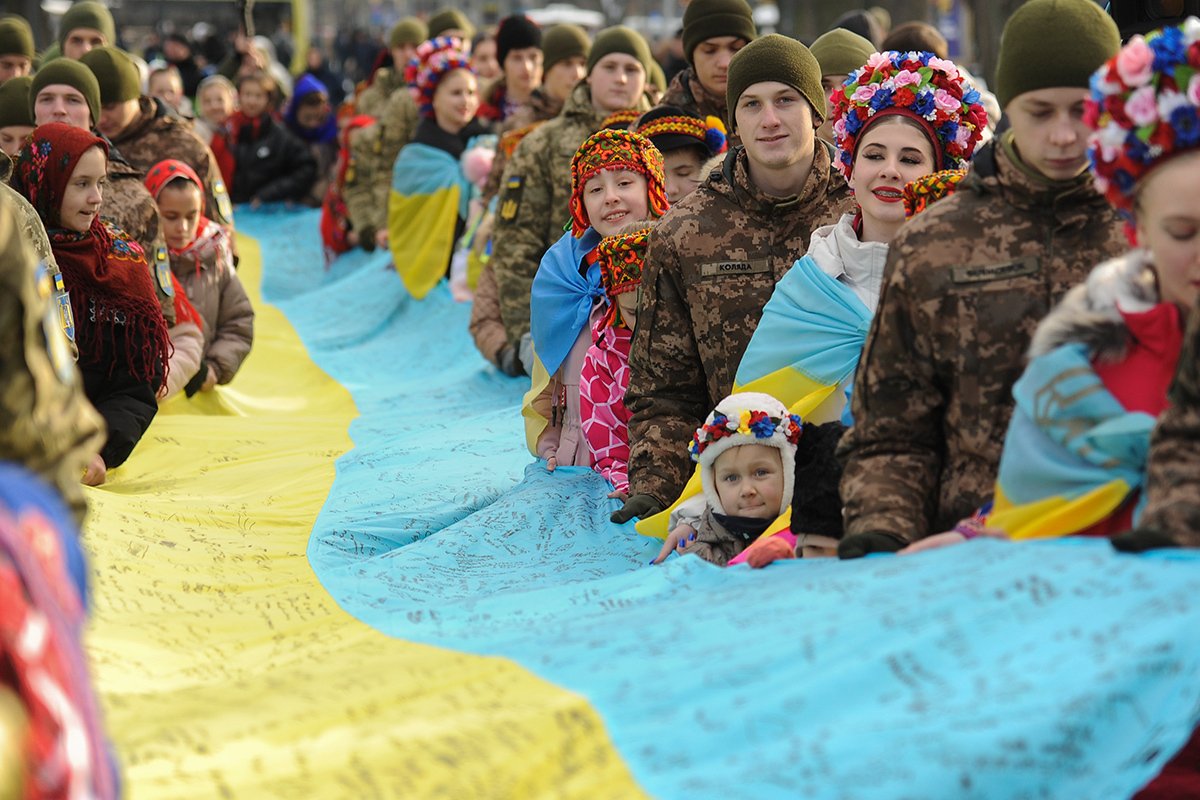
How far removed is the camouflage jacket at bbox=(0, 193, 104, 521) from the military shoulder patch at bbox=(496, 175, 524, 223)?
6072 millimetres

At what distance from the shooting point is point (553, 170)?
918 cm

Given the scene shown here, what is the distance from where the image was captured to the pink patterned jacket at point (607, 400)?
6312mm

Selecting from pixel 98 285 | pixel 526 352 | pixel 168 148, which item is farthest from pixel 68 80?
pixel 526 352

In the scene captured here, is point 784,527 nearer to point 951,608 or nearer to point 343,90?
point 951,608

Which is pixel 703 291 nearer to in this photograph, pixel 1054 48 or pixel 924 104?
pixel 924 104

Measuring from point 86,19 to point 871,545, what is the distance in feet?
29.7

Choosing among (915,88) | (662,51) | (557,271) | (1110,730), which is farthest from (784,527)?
(662,51)

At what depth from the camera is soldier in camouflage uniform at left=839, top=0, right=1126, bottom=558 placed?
4152 mm

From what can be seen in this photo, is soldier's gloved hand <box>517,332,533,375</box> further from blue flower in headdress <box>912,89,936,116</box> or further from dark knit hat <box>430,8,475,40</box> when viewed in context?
dark knit hat <box>430,8,475,40</box>

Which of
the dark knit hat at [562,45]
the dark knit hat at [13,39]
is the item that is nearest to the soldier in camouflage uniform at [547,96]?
the dark knit hat at [562,45]

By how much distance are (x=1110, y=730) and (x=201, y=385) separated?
20.0 ft

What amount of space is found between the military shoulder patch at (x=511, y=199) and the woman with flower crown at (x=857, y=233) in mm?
3933

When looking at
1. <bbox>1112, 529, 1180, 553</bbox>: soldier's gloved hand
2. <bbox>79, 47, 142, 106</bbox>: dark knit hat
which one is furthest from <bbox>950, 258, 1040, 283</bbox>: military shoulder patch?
<bbox>79, 47, 142, 106</bbox>: dark knit hat

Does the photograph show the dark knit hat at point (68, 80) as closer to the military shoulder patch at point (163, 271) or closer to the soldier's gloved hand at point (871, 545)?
the military shoulder patch at point (163, 271)
